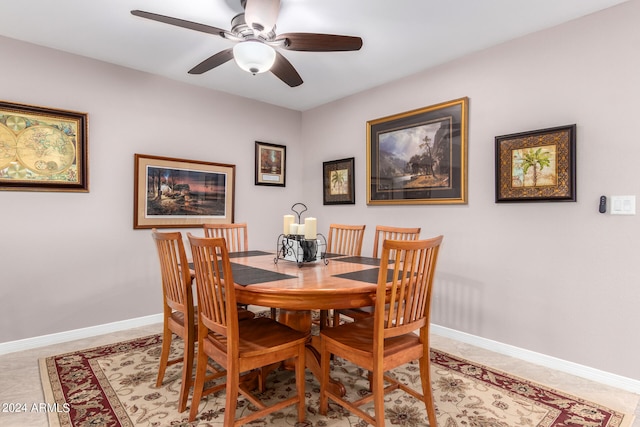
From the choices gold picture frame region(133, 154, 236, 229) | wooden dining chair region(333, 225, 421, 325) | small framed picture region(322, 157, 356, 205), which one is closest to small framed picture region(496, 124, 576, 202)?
wooden dining chair region(333, 225, 421, 325)

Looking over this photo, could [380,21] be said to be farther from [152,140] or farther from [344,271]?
[152,140]

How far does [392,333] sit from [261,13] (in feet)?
6.10

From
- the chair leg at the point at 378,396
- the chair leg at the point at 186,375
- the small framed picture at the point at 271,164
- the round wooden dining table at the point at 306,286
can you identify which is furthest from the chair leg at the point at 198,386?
the small framed picture at the point at 271,164

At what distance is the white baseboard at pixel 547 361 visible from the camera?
227 centimetres

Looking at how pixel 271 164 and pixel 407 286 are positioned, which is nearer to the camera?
pixel 407 286

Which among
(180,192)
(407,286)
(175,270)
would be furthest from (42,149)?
(407,286)

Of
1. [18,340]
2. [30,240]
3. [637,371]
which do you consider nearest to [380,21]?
[637,371]

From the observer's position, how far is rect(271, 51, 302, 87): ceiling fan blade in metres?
2.43

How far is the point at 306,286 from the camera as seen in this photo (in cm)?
169

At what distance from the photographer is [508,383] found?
2.29 metres

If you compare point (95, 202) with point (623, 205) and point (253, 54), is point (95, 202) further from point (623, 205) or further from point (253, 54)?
point (623, 205)

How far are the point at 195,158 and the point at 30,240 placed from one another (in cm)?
164

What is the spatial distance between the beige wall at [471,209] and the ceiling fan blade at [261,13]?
189 centimetres

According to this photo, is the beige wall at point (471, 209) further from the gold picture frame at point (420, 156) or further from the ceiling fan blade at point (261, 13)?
the ceiling fan blade at point (261, 13)
